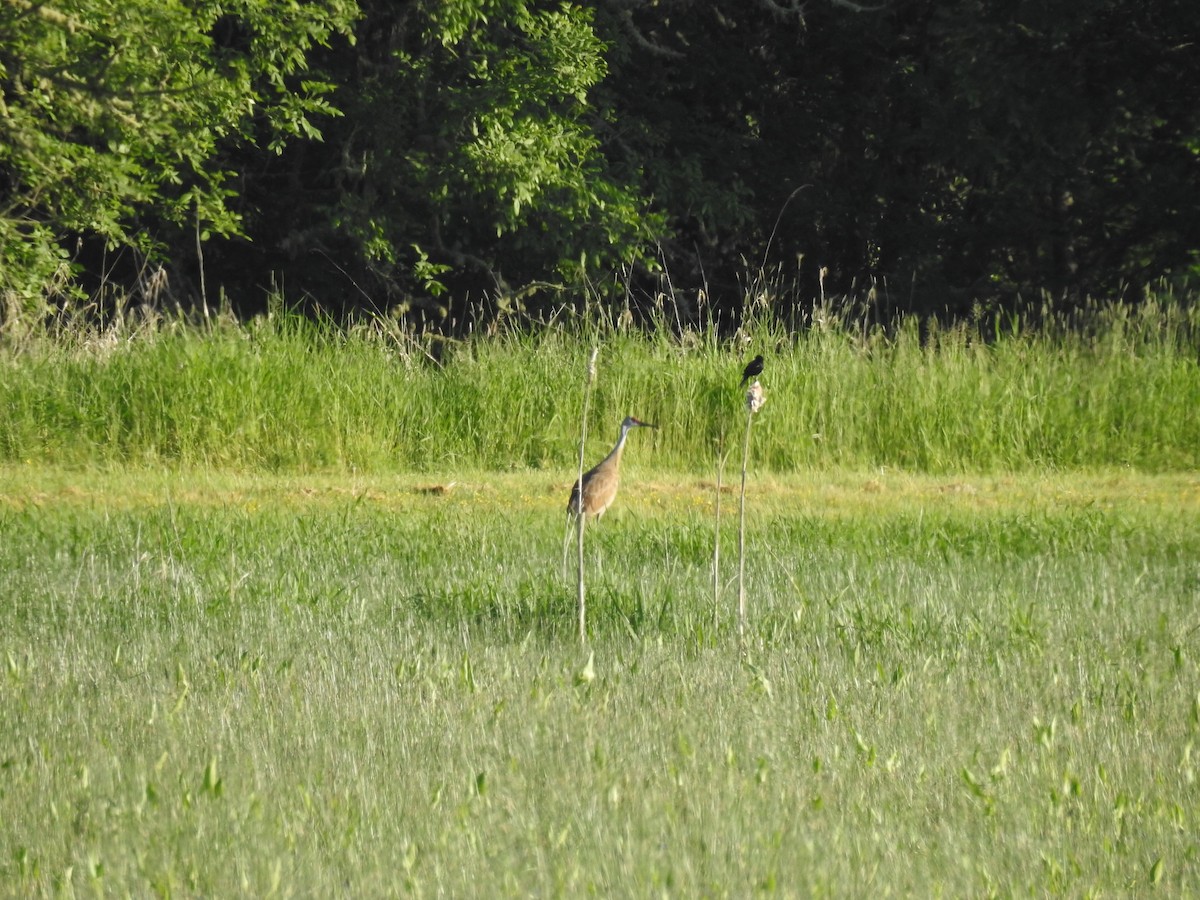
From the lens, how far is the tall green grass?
12.3 meters

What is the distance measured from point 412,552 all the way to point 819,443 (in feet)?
18.1

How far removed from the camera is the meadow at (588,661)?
362 centimetres

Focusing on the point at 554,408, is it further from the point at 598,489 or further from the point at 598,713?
the point at 598,713

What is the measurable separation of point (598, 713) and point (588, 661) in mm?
451

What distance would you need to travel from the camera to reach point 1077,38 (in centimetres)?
1877

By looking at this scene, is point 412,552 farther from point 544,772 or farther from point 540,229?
point 540,229

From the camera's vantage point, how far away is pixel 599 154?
18688 mm

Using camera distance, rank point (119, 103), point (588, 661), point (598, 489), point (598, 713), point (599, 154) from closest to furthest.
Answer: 1. point (598, 713)
2. point (588, 661)
3. point (598, 489)
4. point (119, 103)
5. point (599, 154)

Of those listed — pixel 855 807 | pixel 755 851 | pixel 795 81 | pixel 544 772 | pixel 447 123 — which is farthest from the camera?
pixel 795 81

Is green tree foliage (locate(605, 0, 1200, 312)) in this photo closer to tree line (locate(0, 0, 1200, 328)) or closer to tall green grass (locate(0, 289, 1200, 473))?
tree line (locate(0, 0, 1200, 328))

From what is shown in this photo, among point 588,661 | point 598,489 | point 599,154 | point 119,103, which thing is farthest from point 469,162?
point 588,661

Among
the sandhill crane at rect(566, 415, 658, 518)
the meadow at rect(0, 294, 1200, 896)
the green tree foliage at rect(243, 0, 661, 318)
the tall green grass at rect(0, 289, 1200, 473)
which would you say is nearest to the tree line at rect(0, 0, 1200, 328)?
the green tree foliage at rect(243, 0, 661, 318)

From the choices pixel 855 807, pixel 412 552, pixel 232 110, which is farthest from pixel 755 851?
pixel 232 110

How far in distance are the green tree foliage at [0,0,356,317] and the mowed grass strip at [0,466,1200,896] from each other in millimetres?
5640
